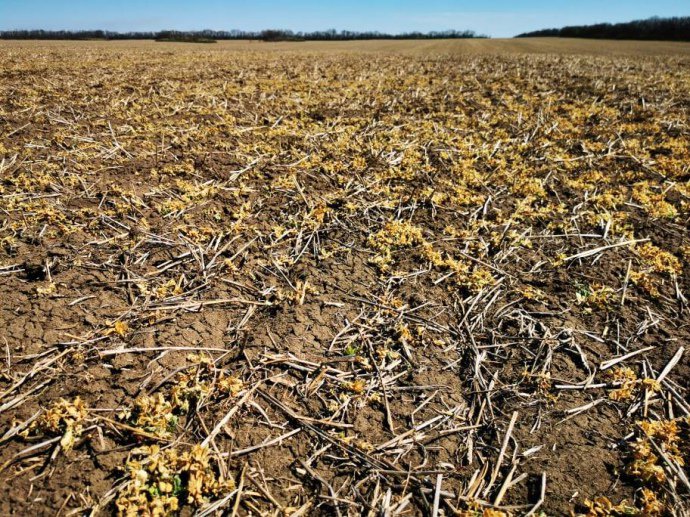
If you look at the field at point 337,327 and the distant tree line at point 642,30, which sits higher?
the distant tree line at point 642,30

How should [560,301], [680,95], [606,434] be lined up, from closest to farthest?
[606,434] → [560,301] → [680,95]

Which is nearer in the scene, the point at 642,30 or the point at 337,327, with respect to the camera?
the point at 337,327

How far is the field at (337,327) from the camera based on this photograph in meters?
2.46

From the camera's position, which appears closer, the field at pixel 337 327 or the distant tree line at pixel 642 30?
the field at pixel 337 327

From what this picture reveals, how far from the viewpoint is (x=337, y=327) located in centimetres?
355

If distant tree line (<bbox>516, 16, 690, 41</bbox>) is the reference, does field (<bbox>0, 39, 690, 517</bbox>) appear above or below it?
below

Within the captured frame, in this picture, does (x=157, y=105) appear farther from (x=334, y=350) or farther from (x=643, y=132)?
(x=643, y=132)

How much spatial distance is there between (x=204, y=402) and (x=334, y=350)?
3.53ft

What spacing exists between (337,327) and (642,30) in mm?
102040

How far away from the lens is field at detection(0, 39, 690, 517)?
2.46 meters

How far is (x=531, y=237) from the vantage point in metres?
4.85

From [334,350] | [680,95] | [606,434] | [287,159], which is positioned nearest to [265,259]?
[334,350]

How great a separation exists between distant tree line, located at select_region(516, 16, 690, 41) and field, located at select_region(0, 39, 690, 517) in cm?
8919

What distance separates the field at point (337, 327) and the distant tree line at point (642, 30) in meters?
89.2
